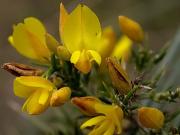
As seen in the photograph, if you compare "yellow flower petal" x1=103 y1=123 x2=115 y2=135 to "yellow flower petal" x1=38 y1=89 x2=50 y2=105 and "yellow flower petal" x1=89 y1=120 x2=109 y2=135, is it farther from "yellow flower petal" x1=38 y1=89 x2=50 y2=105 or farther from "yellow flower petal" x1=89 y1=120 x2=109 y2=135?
"yellow flower petal" x1=38 y1=89 x2=50 y2=105

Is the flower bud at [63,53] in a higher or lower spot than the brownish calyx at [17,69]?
higher

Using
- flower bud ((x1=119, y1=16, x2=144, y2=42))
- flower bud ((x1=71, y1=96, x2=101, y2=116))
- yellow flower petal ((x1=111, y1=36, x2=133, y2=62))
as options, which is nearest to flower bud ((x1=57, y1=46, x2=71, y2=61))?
flower bud ((x1=71, y1=96, x2=101, y2=116))

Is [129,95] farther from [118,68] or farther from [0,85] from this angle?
[0,85]

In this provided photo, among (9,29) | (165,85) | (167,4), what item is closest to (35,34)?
(165,85)

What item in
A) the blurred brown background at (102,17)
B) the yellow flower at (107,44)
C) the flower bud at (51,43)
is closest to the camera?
the flower bud at (51,43)

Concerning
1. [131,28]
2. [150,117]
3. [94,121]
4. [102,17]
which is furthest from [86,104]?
[102,17]

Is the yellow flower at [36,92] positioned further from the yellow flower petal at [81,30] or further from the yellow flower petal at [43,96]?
the yellow flower petal at [81,30]

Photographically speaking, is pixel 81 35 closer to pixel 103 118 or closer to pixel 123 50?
pixel 103 118

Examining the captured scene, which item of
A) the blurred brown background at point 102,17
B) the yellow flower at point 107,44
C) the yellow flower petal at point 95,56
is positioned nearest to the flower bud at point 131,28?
the yellow flower at point 107,44
